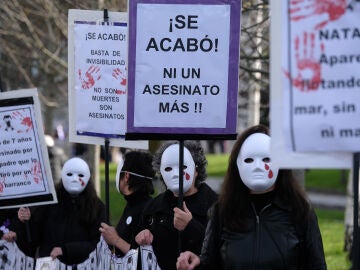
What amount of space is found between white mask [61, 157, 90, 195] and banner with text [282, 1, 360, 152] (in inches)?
159

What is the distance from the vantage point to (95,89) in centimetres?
796

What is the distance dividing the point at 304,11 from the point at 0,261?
4.74 meters

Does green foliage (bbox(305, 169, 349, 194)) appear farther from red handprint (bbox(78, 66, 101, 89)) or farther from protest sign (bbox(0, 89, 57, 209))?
red handprint (bbox(78, 66, 101, 89))

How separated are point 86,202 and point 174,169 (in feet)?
5.27

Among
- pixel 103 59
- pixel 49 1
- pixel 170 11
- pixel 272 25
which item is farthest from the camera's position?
pixel 49 1

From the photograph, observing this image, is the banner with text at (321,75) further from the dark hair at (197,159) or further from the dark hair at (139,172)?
the dark hair at (139,172)

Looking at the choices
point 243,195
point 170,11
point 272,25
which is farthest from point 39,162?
point 272,25

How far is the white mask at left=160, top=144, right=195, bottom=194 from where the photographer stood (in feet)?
22.5

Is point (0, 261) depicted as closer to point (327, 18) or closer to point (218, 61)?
point (218, 61)

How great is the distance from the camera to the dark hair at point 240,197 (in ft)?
18.4

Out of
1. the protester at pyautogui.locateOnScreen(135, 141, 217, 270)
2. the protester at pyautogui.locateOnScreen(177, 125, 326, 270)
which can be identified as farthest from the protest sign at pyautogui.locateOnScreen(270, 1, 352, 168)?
the protester at pyautogui.locateOnScreen(135, 141, 217, 270)

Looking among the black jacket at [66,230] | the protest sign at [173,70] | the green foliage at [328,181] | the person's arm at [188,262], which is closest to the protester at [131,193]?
the black jacket at [66,230]

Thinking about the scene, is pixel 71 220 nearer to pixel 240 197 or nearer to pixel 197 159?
pixel 197 159

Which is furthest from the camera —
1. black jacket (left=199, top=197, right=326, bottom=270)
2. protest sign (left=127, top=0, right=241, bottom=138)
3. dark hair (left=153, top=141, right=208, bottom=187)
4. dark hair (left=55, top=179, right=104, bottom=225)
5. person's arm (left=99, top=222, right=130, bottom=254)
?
dark hair (left=55, top=179, right=104, bottom=225)
